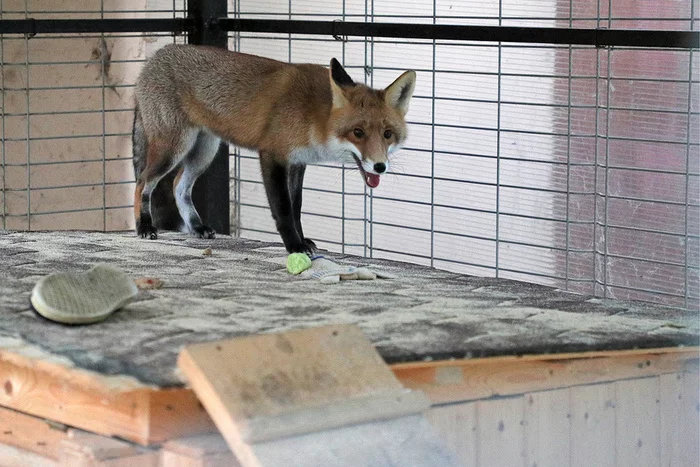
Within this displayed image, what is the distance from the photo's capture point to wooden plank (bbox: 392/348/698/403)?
2.14 m

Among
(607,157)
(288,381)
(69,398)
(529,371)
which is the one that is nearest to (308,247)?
(607,157)

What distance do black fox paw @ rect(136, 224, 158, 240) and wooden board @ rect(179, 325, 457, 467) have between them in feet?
6.26

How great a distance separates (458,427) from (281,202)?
159 centimetres

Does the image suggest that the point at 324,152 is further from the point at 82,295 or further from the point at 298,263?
the point at 82,295

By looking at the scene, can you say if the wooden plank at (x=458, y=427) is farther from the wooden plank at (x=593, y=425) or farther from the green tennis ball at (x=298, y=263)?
the green tennis ball at (x=298, y=263)

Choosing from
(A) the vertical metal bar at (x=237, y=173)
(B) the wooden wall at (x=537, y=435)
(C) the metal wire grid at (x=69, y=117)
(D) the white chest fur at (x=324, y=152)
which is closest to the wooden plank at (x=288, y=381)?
(B) the wooden wall at (x=537, y=435)

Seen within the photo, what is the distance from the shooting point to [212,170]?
4.39 m

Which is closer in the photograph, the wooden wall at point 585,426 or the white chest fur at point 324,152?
the wooden wall at point 585,426

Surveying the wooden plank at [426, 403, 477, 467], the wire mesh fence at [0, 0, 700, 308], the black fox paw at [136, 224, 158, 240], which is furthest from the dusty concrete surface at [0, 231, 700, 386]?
the wire mesh fence at [0, 0, 700, 308]

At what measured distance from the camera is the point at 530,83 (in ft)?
13.5

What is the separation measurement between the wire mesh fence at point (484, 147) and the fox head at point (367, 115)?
20 cm

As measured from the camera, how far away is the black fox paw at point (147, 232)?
3.86 meters

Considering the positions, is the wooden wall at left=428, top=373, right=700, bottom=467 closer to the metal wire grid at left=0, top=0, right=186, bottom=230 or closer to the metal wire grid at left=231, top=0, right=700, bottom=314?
the metal wire grid at left=231, top=0, right=700, bottom=314

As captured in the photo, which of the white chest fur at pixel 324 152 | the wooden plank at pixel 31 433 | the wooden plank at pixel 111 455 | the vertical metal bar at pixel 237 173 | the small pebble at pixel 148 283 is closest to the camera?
the wooden plank at pixel 111 455
